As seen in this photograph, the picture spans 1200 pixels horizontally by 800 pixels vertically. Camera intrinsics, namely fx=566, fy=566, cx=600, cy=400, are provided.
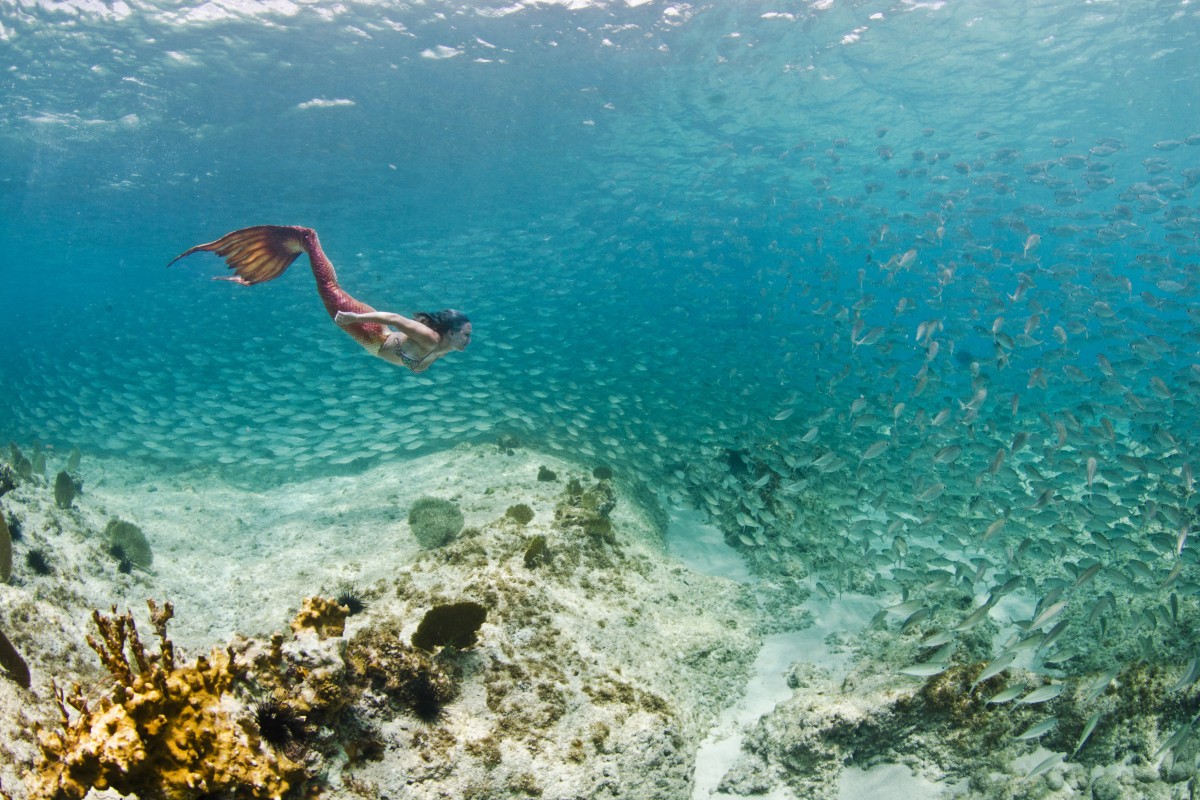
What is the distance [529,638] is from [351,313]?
318cm

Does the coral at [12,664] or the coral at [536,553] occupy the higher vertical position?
the coral at [12,664]

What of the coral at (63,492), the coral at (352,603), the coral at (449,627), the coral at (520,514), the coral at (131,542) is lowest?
the coral at (131,542)

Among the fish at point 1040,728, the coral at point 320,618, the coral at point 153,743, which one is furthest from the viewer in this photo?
the fish at point 1040,728

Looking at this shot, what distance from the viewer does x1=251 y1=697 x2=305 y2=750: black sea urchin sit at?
313 cm

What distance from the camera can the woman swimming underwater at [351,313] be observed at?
302cm

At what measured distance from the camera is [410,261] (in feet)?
106

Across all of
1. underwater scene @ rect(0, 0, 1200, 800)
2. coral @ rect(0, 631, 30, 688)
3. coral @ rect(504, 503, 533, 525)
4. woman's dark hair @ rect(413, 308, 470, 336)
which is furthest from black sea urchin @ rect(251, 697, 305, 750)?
coral @ rect(504, 503, 533, 525)

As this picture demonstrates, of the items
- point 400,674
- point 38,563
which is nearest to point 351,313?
point 400,674

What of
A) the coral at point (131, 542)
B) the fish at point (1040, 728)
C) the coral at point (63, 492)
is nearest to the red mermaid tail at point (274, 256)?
the fish at point (1040, 728)

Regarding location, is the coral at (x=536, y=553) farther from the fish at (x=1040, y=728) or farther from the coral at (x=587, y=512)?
the fish at (x=1040, y=728)

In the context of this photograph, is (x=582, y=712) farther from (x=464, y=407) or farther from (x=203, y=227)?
(x=203, y=227)

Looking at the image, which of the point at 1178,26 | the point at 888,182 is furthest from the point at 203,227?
the point at 1178,26

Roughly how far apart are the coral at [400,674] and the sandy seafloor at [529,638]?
0.33ft

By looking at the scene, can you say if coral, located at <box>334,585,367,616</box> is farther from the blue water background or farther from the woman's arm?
Answer: the blue water background
